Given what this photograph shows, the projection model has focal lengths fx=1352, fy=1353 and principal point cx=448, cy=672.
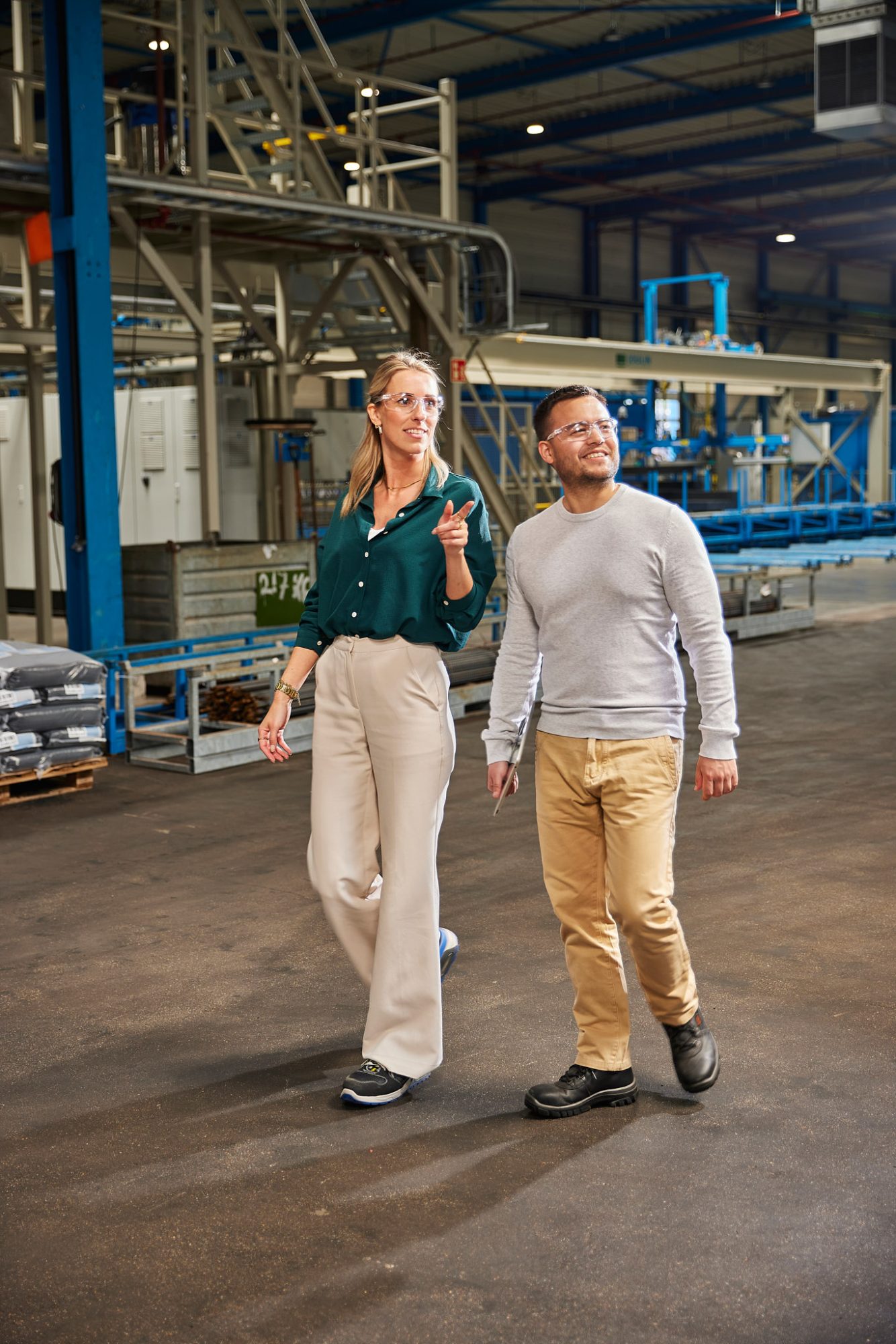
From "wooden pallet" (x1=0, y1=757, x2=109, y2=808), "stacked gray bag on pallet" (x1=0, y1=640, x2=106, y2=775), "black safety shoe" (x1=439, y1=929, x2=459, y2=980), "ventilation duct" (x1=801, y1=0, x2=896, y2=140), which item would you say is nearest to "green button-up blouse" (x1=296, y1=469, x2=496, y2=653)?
"black safety shoe" (x1=439, y1=929, x2=459, y2=980)

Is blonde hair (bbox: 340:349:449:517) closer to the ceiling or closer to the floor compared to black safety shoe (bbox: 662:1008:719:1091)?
closer to the ceiling

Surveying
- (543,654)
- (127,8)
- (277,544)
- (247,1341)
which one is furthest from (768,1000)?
(127,8)

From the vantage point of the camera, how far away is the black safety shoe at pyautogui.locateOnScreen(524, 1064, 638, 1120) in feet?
12.0

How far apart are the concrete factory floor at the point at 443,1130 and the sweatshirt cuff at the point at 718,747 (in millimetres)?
993

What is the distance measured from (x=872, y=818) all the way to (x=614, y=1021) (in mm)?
3726

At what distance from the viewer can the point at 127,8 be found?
53.3ft

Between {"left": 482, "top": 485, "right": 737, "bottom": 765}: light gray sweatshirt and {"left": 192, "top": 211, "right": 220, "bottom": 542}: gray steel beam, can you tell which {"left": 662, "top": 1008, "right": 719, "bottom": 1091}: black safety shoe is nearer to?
{"left": 482, "top": 485, "right": 737, "bottom": 765}: light gray sweatshirt

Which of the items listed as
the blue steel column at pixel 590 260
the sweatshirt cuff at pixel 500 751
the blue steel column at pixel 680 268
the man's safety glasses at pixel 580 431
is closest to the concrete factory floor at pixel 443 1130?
the sweatshirt cuff at pixel 500 751

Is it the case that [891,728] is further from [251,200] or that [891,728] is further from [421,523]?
[421,523]

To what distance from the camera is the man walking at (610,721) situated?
11.4 ft

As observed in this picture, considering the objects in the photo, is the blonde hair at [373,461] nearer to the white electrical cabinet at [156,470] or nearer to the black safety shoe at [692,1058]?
the black safety shoe at [692,1058]

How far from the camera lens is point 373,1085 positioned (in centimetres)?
374

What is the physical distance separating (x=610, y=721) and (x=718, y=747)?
11.2 inches

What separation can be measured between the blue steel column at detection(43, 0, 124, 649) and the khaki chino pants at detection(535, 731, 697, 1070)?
5.91m
